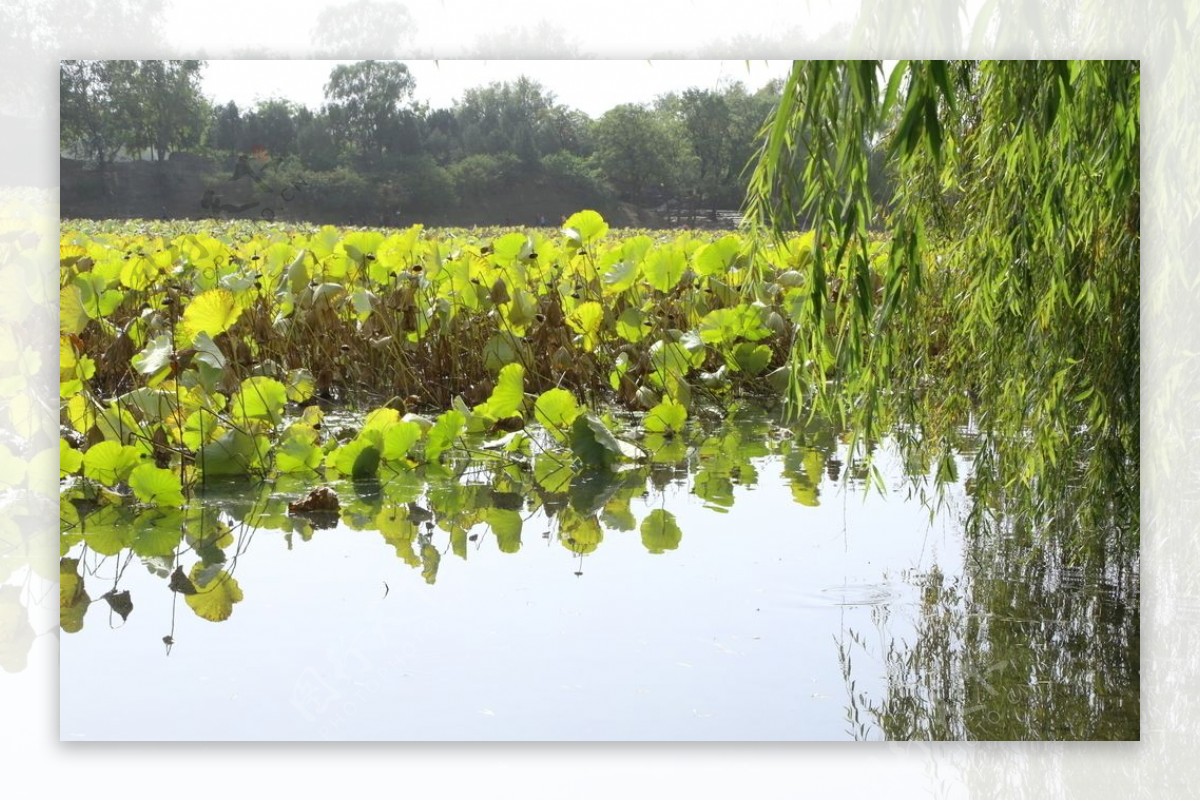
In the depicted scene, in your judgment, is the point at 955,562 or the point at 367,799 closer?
the point at 367,799

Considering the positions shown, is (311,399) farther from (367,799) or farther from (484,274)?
(367,799)

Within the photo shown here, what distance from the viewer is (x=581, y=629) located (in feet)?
6.34

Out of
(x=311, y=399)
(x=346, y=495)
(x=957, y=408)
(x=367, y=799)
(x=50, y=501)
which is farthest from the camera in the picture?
(x=311, y=399)

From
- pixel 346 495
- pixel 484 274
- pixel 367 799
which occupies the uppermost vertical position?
pixel 484 274

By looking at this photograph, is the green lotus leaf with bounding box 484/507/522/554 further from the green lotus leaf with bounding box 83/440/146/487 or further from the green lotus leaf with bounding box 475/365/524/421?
the green lotus leaf with bounding box 83/440/146/487

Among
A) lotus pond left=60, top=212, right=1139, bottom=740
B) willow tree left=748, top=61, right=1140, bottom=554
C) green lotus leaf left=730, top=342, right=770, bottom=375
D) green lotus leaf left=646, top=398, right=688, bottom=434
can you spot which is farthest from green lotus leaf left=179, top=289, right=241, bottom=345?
green lotus leaf left=730, top=342, right=770, bottom=375

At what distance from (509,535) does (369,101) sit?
0.80 meters

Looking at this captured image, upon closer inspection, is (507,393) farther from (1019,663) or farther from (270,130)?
(1019,663)

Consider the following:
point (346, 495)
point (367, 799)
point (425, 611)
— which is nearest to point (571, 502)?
point (346, 495)

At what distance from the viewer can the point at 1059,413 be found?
213cm

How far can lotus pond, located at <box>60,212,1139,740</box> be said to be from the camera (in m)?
1.85

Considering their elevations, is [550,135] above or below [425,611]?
above

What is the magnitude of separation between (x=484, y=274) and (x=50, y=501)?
1.58m

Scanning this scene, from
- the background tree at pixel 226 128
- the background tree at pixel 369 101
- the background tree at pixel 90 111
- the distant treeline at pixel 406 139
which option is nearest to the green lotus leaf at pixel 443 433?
the distant treeline at pixel 406 139
